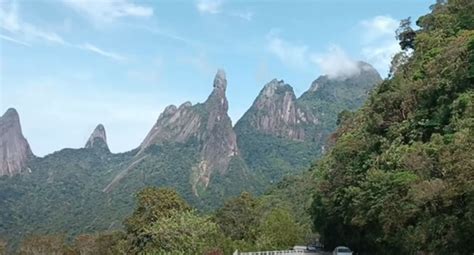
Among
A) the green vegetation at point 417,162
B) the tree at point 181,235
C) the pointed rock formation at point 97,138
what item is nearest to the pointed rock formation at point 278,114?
the pointed rock formation at point 97,138

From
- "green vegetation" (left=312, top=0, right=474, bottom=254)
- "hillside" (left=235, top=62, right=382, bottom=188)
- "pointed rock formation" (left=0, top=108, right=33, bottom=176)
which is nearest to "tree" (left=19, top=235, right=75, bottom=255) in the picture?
"green vegetation" (left=312, top=0, right=474, bottom=254)

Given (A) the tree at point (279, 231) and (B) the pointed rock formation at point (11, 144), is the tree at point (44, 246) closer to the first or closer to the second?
(A) the tree at point (279, 231)

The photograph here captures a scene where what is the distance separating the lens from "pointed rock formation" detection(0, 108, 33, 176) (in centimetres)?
15450

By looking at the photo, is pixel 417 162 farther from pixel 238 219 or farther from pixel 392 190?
pixel 238 219

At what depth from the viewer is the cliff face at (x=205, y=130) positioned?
141m

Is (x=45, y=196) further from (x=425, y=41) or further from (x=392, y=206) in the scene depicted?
(x=392, y=206)

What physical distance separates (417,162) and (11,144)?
485 ft

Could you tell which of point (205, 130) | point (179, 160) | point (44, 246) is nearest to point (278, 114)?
point (205, 130)

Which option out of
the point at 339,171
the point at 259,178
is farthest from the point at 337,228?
the point at 259,178

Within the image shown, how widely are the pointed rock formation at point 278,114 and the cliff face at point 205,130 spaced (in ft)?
60.5

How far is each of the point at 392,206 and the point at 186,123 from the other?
135m

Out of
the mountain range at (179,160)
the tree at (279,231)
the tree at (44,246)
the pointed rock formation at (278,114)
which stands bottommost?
the tree at (44,246)

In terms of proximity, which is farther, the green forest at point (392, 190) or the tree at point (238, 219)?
the tree at point (238, 219)

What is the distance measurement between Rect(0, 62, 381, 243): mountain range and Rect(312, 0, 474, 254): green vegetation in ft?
240
